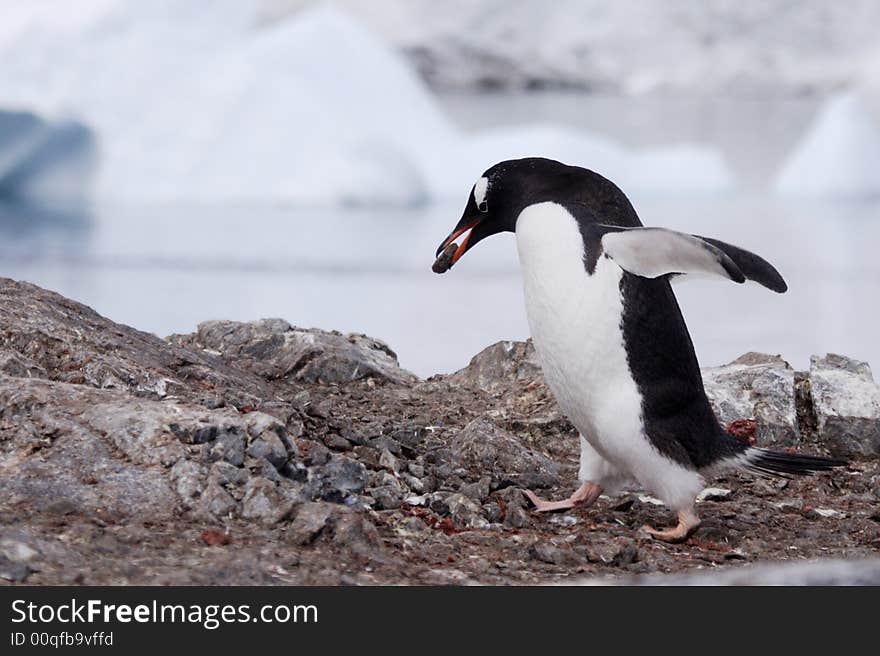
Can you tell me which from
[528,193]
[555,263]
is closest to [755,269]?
[555,263]

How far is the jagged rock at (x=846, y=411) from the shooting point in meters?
3.20

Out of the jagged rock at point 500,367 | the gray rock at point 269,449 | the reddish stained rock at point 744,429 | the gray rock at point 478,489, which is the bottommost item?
the gray rock at point 478,489

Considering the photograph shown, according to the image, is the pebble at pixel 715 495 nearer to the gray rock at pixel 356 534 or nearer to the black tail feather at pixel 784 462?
the black tail feather at pixel 784 462

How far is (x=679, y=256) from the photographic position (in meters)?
2.13

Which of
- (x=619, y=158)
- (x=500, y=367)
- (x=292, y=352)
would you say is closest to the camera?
(x=292, y=352)

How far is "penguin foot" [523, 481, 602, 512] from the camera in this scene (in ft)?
7.64

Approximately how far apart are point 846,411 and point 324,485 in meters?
1.76

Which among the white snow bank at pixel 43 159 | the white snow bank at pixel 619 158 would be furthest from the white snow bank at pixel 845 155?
the white snow bank at pixel 43 159

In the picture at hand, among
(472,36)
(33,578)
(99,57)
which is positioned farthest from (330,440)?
(472,36)

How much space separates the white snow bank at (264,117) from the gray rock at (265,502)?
693cm

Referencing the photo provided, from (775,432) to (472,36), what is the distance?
10638 mm

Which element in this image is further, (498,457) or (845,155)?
(845,155)

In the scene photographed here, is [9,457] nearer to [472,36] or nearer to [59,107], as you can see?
[59,107]

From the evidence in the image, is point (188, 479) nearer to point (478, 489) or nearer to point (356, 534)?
point (356, 534)
